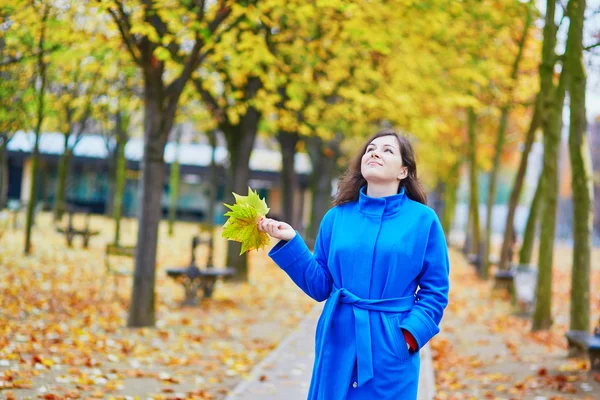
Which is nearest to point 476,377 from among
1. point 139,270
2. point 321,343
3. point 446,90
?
point 139,270

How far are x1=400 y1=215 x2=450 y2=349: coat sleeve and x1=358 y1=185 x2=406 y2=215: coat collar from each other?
7.8 inches

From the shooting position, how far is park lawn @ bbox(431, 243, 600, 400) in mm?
8352

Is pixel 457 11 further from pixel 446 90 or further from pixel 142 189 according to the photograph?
pixel 446 90

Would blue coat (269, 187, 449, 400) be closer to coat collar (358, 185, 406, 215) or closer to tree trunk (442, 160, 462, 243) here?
coat collar (358, 185, 406, 215)

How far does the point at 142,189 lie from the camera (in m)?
11.2

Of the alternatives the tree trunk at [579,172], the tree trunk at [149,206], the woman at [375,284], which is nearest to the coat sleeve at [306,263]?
the woman at [375,284]

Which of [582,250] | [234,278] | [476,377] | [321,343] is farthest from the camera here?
[234,278]

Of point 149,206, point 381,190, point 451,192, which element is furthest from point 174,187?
point 381,190

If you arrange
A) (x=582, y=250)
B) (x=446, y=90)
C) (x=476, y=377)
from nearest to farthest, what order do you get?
1. (x=476, y=377)
2. (x=582, y=250)
3. (x=446, y=90)

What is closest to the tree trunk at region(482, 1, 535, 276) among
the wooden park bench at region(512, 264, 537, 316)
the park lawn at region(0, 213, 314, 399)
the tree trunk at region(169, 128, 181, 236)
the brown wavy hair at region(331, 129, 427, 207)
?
the wooden park bench at region(512, 264, 537, 316)

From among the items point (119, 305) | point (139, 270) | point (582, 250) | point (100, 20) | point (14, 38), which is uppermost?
point (100, 20)

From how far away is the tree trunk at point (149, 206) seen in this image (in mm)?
10859

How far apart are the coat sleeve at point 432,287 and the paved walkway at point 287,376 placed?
3752 mm

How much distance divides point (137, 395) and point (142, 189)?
450 centimetres
